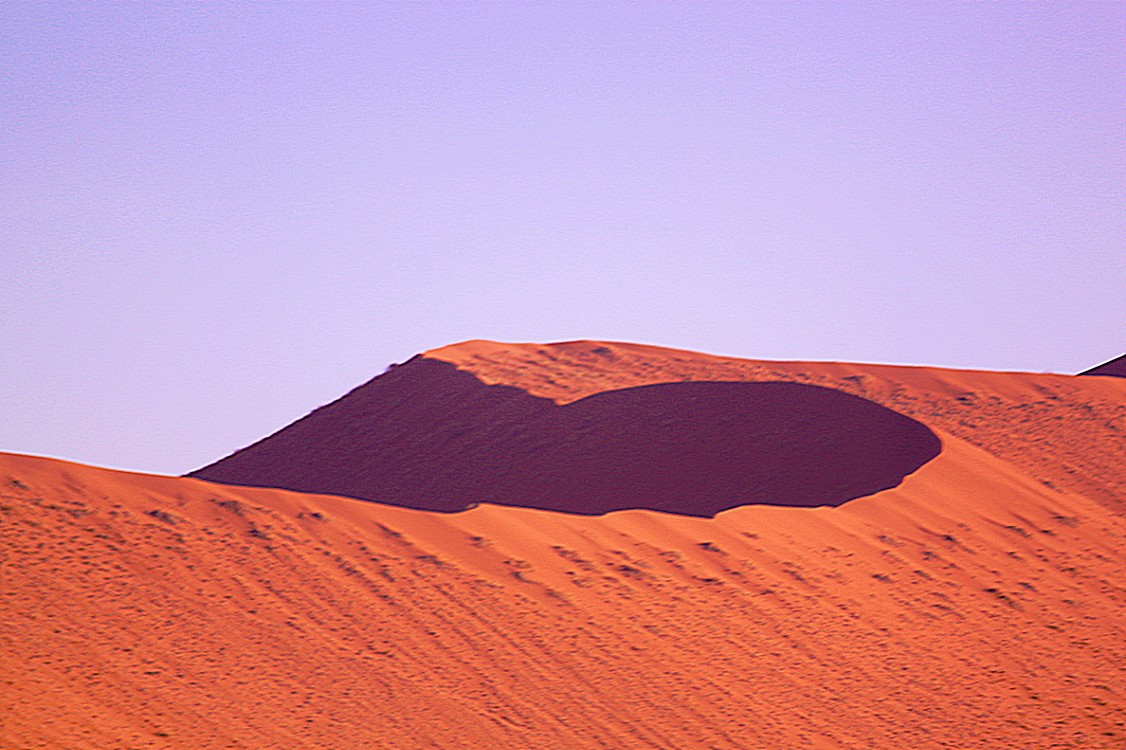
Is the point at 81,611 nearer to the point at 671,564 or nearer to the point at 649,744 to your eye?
the point at 649,744

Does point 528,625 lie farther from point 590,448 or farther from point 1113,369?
point 1113,369

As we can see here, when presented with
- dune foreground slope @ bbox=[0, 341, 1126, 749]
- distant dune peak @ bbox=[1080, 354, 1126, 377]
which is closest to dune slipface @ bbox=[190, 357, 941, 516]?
dune foreground slope @ bbox=[0, 341, 1126, 749]

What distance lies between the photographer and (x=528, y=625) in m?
12.3

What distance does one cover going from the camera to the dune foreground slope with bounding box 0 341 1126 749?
1022cm

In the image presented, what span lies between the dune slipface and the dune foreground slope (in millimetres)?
3137

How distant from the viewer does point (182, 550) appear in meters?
11.8

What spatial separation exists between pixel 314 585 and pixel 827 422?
12590mm

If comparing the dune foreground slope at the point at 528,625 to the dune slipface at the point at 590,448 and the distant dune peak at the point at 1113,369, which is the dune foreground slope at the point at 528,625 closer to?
the dune slipface at the point at 590,448

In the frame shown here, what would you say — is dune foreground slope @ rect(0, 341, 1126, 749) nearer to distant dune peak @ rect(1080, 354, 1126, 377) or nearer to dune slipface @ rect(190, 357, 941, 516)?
dune slipface @ rect(190, 357, 941, 516)

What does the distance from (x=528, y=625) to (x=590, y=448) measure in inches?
463

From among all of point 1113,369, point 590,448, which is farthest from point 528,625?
point 1113,369

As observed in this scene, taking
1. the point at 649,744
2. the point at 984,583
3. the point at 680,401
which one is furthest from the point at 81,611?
the point at 680,401

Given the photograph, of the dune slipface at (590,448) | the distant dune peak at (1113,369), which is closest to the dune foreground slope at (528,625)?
the dune slipface at (590,448)

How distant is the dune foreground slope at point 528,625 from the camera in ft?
33.5
